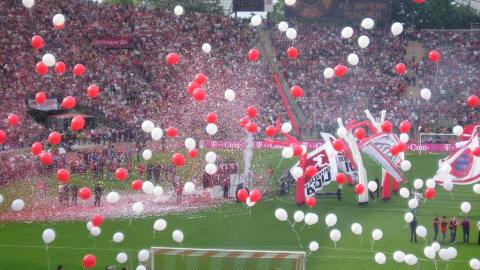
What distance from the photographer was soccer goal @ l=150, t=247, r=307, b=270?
47.8 ft

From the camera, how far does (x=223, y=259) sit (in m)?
15.5

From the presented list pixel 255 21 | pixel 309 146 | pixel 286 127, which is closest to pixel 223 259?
pixel 255 21

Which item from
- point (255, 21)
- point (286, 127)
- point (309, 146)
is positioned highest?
point (255, 21)

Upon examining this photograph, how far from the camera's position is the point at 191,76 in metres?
38.6

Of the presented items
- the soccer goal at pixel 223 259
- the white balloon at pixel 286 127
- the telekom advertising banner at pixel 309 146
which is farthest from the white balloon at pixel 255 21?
the telekom advertising banner at pixel 309 146

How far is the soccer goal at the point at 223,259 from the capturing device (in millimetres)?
14562

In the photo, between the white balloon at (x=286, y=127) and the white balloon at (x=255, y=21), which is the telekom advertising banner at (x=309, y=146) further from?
the white balloon at (x=255, y=21)

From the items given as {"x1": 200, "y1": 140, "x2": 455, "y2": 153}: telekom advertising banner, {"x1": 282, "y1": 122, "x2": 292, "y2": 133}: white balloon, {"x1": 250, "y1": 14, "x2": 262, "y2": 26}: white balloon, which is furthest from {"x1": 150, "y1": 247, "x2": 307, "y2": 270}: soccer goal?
{"x1": 200, "y1": 140, "x2": 455, "y2": 153}: telekom advertising banner

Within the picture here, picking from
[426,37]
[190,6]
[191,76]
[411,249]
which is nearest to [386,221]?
[411,249]

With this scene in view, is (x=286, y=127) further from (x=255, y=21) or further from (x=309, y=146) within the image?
(x=309, y=146)

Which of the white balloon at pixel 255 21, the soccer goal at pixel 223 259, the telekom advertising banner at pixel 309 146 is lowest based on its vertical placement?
the soccer goal at pixel 223 259

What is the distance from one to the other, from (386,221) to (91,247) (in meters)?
8.63

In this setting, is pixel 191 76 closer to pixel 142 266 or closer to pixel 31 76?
pixel 31 76

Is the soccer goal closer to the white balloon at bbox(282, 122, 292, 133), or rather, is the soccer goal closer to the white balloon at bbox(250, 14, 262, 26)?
the white balloon at bbox(250, 14, 262, 26)
